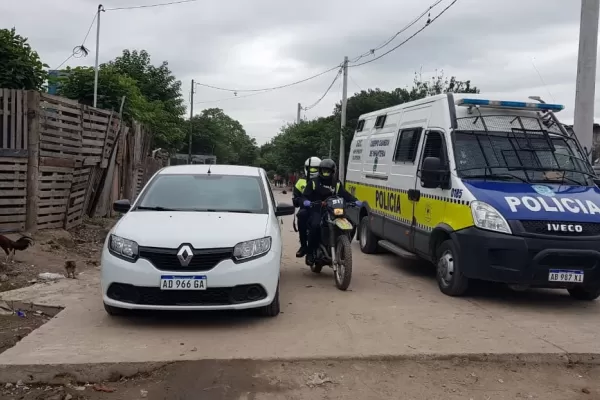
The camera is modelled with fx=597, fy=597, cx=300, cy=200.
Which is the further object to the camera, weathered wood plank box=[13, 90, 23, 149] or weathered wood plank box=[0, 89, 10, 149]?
weathered wood plank box=[13, 90, 23, 149]

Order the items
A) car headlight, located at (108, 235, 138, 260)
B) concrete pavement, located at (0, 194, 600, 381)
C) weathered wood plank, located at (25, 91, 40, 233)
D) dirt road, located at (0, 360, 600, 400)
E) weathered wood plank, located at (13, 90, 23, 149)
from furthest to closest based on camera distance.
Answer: weathered wood plank, located at (25, 91, 40, 233), weathered wood plank, located at (13, 90, 23, 149), car headlight, located at (108, 235, 138, 260), concrete pavement, located at (0, 194, 600, 381), dirt road, located at (0, 360, 600, 400)

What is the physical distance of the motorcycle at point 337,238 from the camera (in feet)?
23.8

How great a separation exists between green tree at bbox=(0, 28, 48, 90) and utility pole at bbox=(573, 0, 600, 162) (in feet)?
29.5

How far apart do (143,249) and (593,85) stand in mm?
7975

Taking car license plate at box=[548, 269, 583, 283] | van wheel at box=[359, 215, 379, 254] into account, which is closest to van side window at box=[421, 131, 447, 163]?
car license plate at box=[548, 269, 583, 283]

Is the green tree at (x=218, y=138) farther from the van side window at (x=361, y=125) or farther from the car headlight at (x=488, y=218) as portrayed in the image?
the car headlight at (x=488, y=218)

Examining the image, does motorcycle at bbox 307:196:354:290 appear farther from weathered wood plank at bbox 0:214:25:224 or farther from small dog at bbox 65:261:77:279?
weathered wood plank at bbox 0:214:25:224

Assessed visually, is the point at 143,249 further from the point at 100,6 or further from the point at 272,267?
the point at 100,6

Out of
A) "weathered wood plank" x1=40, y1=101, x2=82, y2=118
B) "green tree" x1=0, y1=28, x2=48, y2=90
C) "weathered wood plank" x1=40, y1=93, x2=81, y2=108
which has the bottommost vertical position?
"weathered wood plank" x1=40, y1=101, x2=82, y2=118

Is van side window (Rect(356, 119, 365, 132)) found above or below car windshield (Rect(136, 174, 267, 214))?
above

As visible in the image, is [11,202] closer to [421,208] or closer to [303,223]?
[303,223]

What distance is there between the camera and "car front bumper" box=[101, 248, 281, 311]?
5.25 meters

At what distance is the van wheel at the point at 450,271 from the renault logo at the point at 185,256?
10.4 ft

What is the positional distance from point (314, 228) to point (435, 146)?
1.93 m
